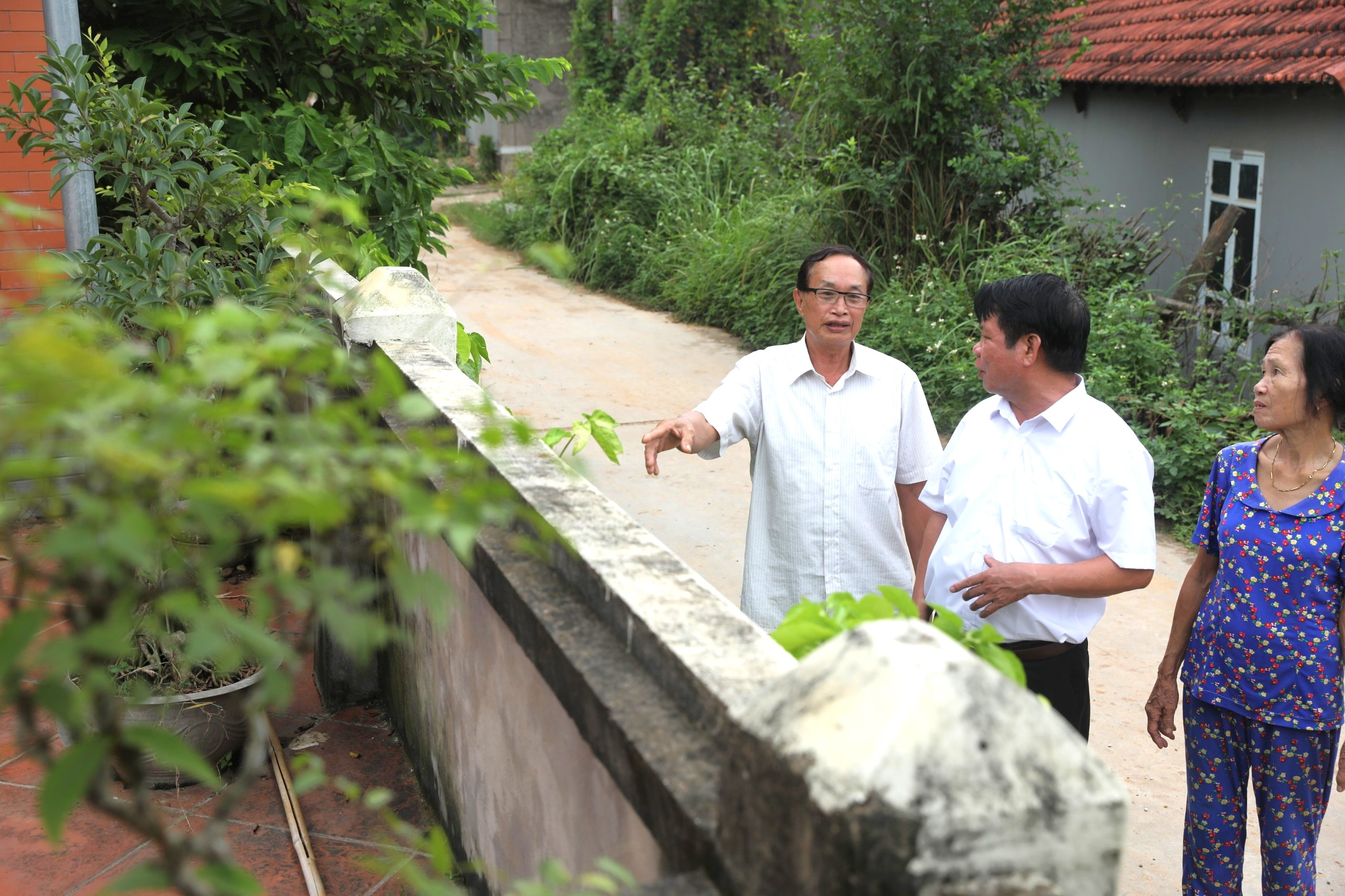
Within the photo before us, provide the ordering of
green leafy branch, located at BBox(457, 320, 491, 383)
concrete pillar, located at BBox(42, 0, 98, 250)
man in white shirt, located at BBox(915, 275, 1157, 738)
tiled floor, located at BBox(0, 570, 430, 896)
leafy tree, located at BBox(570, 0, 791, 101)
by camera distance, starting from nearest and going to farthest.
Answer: man in white shirt, located at BBox(915, 275, 1157, 738) → tiled floor, located at BBox(0, 570, 430, 896) → green leafy branch, located at BBox(457, 320, 491, 383) → concrete pillar, located at BBox(42, 0, 98, 250) → leafy tree, located at BBox(570, 0, 791, 101)

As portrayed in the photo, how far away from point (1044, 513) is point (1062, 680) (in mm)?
415

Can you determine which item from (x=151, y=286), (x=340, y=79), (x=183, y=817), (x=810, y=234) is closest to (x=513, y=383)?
(x=810, y=234)

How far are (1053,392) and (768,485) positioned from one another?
33.1 inches

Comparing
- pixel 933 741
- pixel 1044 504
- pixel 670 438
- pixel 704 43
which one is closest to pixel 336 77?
pixel 670 438

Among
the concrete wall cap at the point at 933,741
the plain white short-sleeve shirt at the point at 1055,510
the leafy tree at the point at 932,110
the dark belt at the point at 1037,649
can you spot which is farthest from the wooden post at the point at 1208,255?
the concrete wall cap at the point at 933,741

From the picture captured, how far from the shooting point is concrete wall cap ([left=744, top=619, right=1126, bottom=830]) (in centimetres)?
104

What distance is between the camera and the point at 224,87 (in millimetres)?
5891

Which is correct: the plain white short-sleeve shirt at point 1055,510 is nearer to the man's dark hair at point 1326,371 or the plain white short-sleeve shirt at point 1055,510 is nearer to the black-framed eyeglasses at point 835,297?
the man's dark hair at point 1326,371

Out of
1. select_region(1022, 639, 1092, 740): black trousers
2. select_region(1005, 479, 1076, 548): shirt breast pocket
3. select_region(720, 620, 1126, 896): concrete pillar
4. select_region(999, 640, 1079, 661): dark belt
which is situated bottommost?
select_region(1022, 639, 1092, 740): black trousers

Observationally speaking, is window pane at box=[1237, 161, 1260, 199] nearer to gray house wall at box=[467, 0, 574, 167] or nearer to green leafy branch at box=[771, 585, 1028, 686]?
green leafy branch at box=[771, 585, 1028, 686]

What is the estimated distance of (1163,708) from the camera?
10.1 feet

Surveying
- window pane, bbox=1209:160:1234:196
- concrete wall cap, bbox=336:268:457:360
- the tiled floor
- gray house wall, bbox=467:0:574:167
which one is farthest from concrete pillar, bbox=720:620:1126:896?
gray house wall, bbox=467:0:574:167

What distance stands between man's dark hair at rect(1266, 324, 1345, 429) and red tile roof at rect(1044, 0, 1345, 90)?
581 cm

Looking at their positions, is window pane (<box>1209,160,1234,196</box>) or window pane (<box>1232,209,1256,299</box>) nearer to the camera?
window pane (<box>1232,209,1256,299</box>)
